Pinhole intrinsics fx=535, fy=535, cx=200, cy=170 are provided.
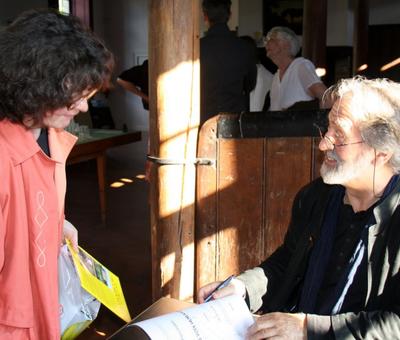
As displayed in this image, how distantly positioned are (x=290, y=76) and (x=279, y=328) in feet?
8.78

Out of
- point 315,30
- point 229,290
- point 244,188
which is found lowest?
point 229,290

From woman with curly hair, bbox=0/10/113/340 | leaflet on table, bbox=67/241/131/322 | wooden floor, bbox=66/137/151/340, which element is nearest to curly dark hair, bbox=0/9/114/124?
woman with curly hair, bbox=0/10/113/340

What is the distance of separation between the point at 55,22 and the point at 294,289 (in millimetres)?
1001

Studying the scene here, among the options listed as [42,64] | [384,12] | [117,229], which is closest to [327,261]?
[42,64]

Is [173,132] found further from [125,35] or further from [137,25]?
[125,35]

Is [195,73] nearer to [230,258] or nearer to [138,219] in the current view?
[230,258]

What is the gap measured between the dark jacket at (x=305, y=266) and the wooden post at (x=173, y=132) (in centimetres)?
67

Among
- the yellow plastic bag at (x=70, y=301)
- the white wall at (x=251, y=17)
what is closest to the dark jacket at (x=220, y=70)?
the yellow plastic bag at (x=70, y=301)

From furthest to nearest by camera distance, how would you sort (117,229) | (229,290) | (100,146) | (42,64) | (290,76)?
(117,229) < (100,146) < (290,76) < (229,290) < (42,64)

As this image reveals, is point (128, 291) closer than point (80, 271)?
No

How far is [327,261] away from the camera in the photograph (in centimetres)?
150

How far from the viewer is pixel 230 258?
7.60 ft

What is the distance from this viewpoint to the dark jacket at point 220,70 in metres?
3.18

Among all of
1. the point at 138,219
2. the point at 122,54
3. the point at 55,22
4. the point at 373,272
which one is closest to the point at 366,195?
the point at 373,272
